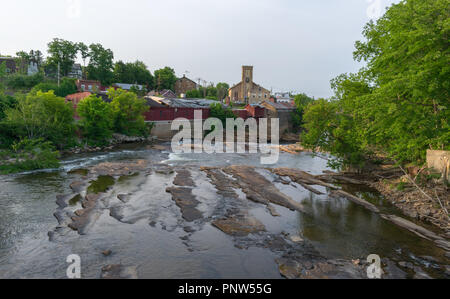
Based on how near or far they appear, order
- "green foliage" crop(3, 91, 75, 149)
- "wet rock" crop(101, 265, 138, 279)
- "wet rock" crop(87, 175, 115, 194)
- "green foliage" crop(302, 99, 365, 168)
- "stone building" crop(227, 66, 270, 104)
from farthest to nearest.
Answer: "stone building" crop(227, 66, 270, 104)
"green foliage" crop(3, 91, 75, 149)
"green foliage" crop(302, 99, 365, 168)
"wet rock" crop(87, 175, 115, 194)
"wet rock" crop(101, 265, 138, 279)

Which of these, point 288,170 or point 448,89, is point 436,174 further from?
point 288,170

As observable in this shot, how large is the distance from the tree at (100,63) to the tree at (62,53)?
3.78 metres

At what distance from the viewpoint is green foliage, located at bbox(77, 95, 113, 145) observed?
1303 inches

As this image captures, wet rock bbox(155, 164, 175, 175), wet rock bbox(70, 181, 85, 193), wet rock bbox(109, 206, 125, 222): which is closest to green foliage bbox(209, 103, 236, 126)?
wet rock bbox(155, 164, 175, 175)

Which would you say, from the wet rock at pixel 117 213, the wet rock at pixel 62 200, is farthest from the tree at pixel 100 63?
the wet rock at pixel 117 213

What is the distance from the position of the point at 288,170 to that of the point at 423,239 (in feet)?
43.9

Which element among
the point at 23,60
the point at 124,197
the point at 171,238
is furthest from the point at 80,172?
the point at 23,60

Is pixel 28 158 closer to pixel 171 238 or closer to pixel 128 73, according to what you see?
pixel 171 238

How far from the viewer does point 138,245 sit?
11.0 metres

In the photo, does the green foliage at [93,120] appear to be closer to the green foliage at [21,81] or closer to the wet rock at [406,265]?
the green foliage at [21,81]

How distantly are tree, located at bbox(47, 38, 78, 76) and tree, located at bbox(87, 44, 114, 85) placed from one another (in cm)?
378

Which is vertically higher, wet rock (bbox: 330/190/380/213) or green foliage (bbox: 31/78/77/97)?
green foliage (bbox: 31/78/77/97)

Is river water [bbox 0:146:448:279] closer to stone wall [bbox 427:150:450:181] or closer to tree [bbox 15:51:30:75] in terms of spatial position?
stone wall [bbox 427:150:450:181]

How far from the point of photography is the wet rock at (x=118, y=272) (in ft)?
28.9
